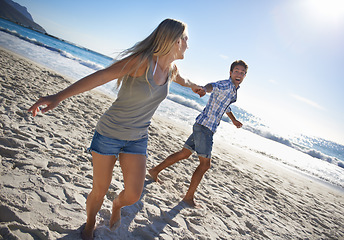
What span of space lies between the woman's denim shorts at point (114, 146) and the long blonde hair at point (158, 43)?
1.57 ft

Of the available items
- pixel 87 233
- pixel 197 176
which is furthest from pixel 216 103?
pixel 87 233

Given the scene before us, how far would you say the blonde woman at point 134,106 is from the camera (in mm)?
1597

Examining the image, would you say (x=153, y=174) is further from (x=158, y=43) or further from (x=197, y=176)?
(x=158, y=43)

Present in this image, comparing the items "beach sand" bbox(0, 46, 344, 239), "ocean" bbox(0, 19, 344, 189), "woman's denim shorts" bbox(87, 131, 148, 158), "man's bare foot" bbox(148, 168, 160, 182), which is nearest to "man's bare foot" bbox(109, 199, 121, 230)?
"beach sand" bbox(0, 46, 344, 239)

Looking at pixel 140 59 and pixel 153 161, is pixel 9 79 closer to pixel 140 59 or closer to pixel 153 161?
pixel 153 161

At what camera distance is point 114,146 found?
5.47 ft

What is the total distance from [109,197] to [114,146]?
1.28 metres

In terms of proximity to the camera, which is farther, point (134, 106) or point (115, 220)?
point (115, 220)

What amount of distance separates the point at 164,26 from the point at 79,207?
2.03 meters

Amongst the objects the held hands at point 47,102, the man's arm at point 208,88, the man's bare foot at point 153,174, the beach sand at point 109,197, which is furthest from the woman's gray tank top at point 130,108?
the man's bare foot at point 153,174

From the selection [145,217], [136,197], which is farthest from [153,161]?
[136,197]

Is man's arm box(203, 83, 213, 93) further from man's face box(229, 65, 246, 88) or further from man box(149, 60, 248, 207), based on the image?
man's face box(229, 65, 246, 88)

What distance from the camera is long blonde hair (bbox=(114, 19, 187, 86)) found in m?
1.58

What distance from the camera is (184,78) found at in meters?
2.42
